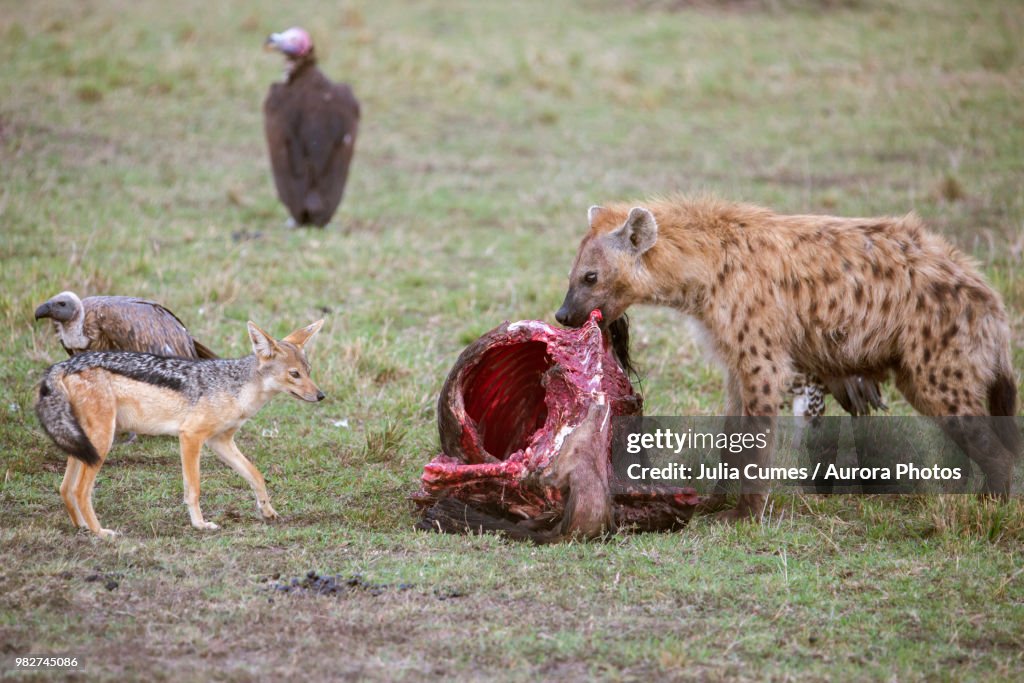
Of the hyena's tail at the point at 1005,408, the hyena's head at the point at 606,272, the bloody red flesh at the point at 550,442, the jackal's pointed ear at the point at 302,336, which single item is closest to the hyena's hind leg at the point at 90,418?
the jackal's pointed ear at the point at 302,336

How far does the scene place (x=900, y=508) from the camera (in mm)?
6523

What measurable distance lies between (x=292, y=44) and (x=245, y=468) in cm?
682

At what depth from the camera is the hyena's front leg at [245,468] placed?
608cm

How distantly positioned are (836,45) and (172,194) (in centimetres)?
1087

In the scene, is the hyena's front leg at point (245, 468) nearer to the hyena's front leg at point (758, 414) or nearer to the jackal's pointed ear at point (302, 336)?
the jackal's pointed ear at point (302, 336)

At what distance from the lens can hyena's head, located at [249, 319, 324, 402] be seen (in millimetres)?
6055

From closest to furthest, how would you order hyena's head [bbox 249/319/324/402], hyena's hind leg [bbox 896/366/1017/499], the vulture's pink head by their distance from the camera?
hyena's head [bbox 249/319/324/402] → hyena's hind leg [bbox 896/366/1017/499] → the vulture's pink head

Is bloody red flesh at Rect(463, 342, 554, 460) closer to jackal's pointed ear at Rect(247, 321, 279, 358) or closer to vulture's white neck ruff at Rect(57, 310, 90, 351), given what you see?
jackal's pointed ear at Rect(247, 321, 279, 358)

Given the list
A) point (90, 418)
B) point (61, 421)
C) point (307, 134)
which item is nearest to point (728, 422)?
point (90, 418)

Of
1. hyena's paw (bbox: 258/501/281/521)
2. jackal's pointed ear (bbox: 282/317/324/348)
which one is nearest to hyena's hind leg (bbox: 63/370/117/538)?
hyena's paw (bbox: 258/501/281/521)

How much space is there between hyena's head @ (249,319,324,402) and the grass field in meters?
0.65

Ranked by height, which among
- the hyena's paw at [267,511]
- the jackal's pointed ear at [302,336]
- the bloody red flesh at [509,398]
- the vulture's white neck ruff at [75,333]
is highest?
the jackal's pointed ear at [302,336]

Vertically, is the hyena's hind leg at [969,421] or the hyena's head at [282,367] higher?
the hyena's head at [282,367]

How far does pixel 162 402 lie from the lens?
19.6 ft
